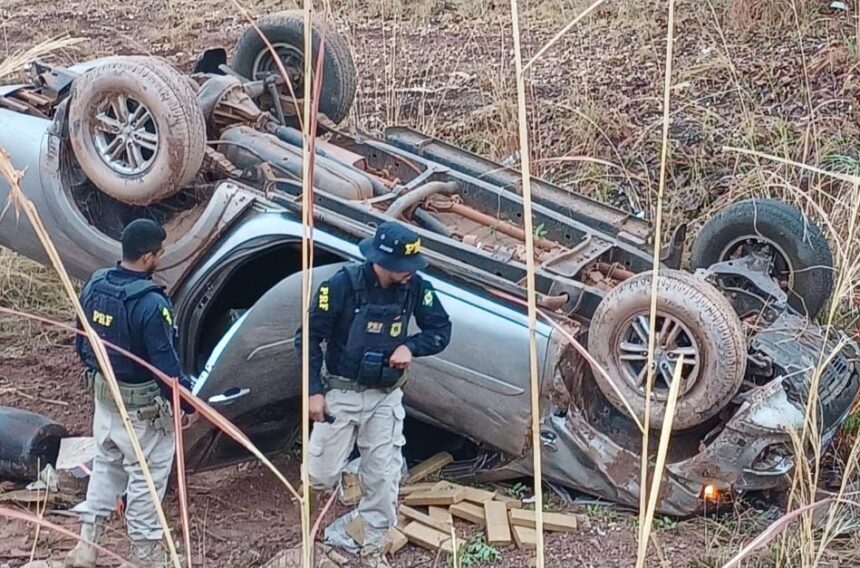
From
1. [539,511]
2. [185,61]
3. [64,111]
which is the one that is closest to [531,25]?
[185,61]

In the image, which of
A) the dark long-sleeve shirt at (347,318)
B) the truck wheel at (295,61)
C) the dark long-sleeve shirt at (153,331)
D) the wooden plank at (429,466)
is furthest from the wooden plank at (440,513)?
the truck wheel at (295,61)

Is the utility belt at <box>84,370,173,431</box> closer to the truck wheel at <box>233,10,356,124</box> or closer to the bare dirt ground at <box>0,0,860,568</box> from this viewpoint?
the bare dirt ground at <box>0,0,860,568</box>

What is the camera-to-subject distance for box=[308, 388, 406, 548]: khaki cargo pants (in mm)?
4141

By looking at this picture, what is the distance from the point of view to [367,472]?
4.24 metres

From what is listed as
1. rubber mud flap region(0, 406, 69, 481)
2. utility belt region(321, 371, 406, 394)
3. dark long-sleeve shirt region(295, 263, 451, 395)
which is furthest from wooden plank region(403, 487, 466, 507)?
rubber mud flap region(0, 406, 69, 481)

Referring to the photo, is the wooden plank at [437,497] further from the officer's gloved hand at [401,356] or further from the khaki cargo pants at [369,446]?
the officer's gloved hand at [401,356]

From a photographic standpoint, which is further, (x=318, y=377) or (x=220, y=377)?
(x=220, y=377)

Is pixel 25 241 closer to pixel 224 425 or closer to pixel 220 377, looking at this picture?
pixel 220 377

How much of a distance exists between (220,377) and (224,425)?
10.6ft

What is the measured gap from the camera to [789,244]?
4.77m

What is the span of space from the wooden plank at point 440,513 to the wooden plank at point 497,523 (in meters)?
0.15

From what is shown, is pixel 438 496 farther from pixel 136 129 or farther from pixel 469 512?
pixel 136 129

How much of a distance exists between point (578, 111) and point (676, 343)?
133 inches

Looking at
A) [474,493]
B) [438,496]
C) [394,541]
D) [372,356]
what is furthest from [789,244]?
[394,541]
